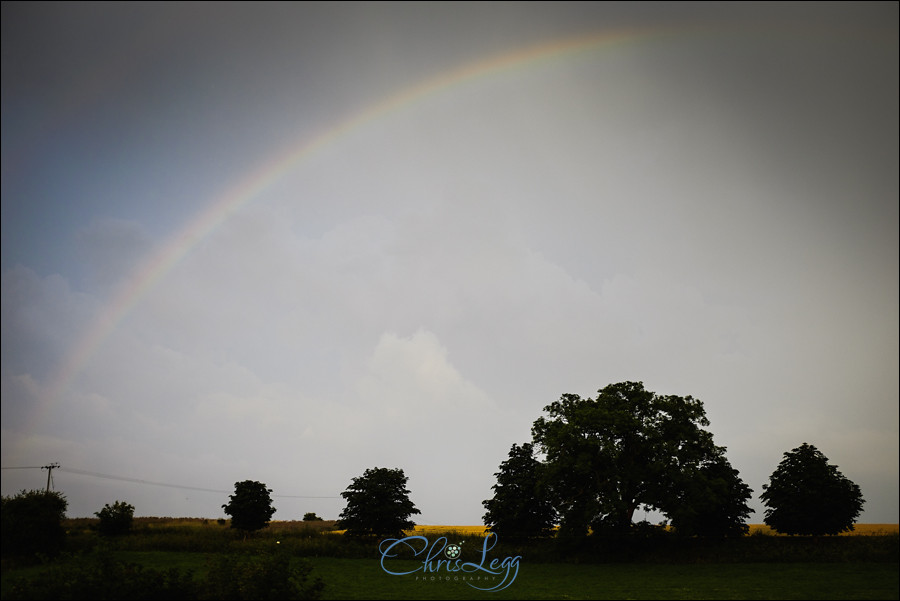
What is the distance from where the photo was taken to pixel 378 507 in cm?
5484

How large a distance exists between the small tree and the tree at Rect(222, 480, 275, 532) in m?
10.5

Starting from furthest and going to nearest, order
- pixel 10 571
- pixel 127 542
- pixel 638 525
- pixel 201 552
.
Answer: pixel 127 542
pixel 201 552
pixel 638 525
pixel 10 571

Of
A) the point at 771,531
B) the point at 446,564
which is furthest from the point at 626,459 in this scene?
the point at 771,531

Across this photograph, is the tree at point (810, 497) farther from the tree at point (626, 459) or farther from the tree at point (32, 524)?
the tree at point (32, 524)

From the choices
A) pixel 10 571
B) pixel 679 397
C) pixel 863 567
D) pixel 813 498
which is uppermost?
pixel 679 397

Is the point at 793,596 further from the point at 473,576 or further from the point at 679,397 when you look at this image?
the point at 679,397

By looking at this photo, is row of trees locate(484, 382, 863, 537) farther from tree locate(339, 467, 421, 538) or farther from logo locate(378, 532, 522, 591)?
tree locate(339, 467, 421, 538)

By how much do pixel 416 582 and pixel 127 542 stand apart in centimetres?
3628

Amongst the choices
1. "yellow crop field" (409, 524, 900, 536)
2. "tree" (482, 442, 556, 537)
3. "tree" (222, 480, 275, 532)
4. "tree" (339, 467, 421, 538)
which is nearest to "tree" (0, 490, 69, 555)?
"tree" (222, 480, 275, 532)

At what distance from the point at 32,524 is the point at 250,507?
874 inches

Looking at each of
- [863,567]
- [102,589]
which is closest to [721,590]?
[863,567]

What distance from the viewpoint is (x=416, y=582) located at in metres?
32.9

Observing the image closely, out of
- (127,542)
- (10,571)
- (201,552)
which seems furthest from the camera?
(127,542)

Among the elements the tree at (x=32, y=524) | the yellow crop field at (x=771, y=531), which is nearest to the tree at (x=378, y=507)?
the yellow crop field at (x=771, y=531)
